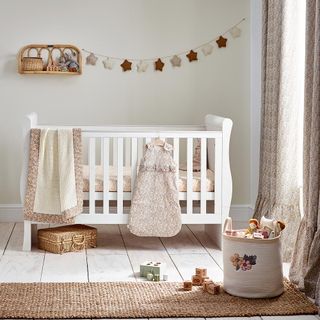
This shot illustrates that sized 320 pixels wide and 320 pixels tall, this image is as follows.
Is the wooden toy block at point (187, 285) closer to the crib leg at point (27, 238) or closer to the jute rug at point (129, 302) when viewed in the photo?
the jute rug at point (129, 302)

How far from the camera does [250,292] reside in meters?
3.40

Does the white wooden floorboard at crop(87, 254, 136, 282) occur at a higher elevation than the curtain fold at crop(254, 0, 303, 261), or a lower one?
lower

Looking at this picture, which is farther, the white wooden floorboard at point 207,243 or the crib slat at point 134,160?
the crib slat at point 134,160

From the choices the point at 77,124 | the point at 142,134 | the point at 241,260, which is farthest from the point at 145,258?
the point at 77,124

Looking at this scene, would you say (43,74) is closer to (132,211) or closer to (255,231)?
(132,211)

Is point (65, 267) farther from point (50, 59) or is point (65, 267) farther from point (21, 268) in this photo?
point (50, 59)

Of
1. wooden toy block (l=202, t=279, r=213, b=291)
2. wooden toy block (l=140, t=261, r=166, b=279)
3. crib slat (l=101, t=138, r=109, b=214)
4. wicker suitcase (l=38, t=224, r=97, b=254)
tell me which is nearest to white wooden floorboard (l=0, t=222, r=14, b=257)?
wicker suitcase (l=38, t=224, r=97, b=254)

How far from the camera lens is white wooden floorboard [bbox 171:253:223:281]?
12.7ft

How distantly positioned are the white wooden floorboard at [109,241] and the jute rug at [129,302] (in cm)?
81

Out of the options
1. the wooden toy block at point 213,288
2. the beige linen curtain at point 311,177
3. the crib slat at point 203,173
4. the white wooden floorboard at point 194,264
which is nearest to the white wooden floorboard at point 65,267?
the white wooden floorboard at point 194,264

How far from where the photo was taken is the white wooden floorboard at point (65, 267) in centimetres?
377

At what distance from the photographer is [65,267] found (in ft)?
13.2

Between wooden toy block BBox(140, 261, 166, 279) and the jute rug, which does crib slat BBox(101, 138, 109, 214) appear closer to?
wooden toy block BBox(140, 261, 166, 279)

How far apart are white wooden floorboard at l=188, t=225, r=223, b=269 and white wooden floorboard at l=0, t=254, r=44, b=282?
0.95 meters
